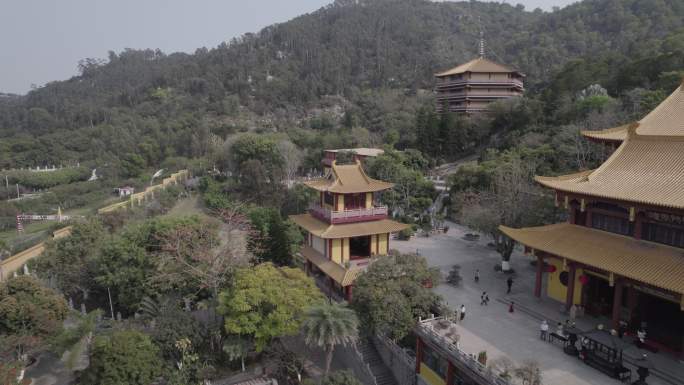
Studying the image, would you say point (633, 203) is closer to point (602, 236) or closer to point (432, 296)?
point (602, 236)

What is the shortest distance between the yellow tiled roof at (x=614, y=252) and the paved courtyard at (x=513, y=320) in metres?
2.99

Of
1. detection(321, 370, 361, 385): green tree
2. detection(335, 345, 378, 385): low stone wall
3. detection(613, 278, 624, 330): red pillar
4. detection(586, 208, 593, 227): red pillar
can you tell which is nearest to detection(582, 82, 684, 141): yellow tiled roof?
detection(586, 208, 593, 227): red pillar

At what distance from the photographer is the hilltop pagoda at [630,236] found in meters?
15.0

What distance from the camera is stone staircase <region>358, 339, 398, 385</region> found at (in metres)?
18.9

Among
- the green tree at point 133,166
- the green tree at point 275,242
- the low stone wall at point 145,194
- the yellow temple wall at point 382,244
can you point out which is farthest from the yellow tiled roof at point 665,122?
the green tree at point 133,166

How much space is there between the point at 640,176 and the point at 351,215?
12873mm

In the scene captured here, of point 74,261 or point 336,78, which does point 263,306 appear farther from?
point 336,78

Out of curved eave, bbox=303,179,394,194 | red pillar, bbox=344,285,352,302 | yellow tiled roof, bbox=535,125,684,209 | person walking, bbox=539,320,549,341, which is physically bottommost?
red pillar, bbox=344,285,352,302

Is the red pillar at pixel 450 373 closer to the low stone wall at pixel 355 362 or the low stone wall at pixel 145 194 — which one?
the low stone wall at pixel 355 362

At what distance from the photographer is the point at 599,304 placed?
18.1m

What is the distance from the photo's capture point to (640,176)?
16812 mm

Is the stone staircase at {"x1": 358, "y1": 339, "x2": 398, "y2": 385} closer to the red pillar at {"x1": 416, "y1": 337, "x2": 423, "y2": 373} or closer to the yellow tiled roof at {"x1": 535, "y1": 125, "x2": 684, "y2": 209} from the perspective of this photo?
the red pillar at {"x1": 416, "y1": 337, "x2": 423, "y2": 373}

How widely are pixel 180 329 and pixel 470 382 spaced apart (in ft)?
41.0

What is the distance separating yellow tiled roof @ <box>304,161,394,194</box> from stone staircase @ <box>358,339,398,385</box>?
7629 millimetres
